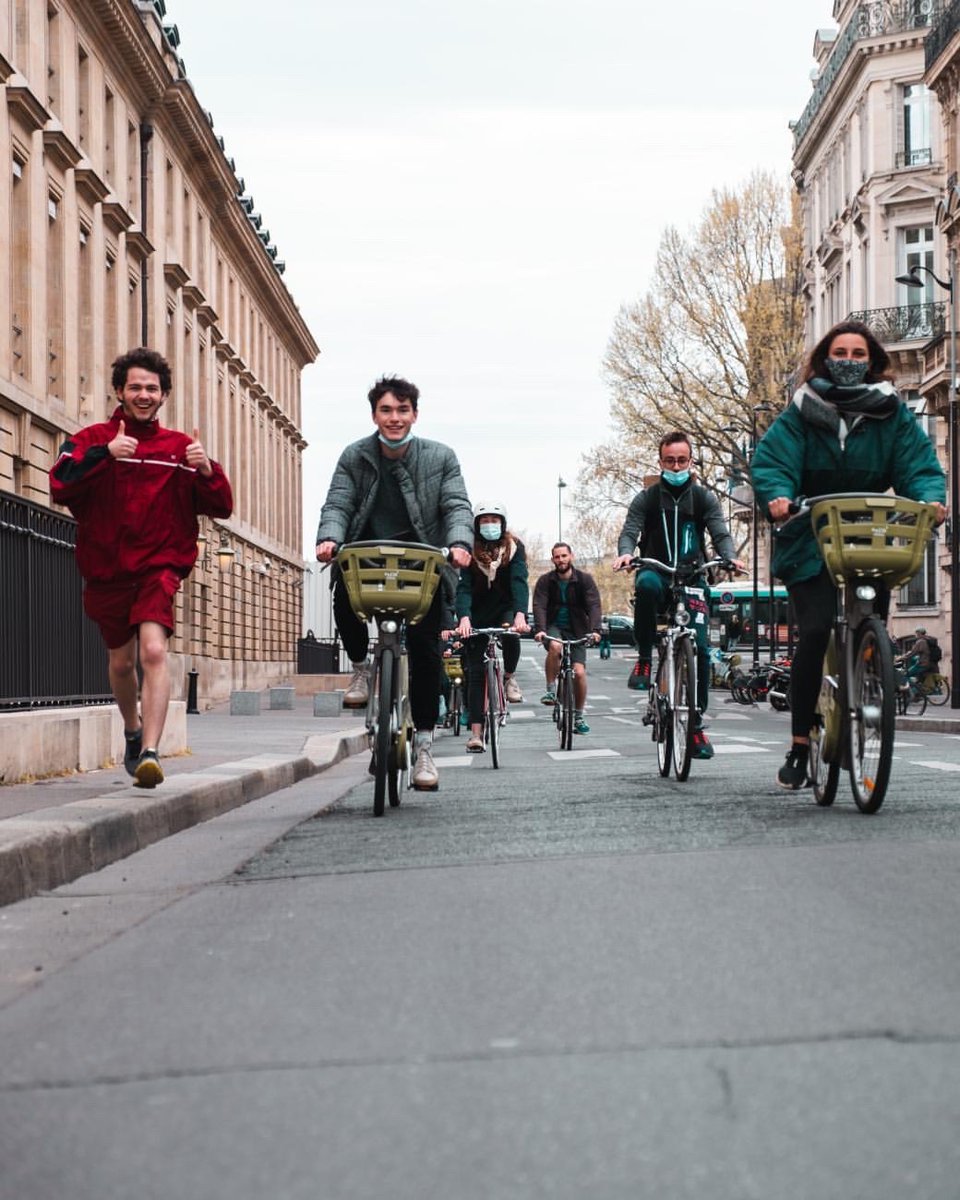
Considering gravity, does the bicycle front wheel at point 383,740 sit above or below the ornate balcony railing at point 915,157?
below

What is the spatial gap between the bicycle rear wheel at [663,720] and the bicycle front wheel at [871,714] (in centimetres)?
276

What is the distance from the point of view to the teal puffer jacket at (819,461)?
8234 millimetres

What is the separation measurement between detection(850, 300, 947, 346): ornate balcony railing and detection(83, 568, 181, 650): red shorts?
46132 mm

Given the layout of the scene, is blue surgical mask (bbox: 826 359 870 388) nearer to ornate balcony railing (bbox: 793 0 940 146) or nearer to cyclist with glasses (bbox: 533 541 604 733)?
cyclist with glasses (bbox: 533 541 604 733)

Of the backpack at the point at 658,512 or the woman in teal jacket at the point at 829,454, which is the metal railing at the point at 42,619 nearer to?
the backpack at the point at 658,512

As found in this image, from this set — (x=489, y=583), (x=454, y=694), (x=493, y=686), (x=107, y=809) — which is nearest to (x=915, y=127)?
(x=454, y=694)

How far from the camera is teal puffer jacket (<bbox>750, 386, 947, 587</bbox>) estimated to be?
8234 mm

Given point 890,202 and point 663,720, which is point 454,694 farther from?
point 890,202

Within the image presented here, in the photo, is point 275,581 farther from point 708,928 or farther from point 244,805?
point 708,928

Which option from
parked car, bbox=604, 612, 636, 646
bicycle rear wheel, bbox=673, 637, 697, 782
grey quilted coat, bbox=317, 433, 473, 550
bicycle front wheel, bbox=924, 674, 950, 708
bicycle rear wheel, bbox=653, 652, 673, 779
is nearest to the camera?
grey quilted coat, bbox=317, 433, 473, 550

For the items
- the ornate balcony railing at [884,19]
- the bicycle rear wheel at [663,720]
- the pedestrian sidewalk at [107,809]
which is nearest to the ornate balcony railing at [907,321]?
Result: the ornate balcony railing at [884,19]

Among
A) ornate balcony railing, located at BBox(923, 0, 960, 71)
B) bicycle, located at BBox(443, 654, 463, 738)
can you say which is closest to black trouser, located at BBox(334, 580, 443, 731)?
bicycle, located at BBox(443, 654, 463, 738)

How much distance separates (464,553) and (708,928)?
4.42 m

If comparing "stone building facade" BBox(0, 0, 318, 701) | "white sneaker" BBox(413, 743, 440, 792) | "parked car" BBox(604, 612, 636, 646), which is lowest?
"white sneaker" BBox(413, 743, 440, 792)
